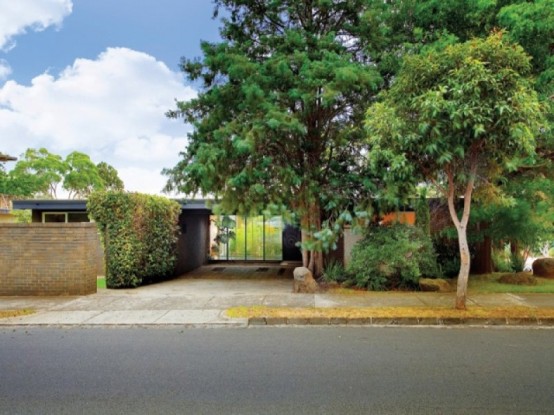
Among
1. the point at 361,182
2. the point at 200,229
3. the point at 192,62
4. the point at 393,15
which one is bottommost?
the point at 200,229

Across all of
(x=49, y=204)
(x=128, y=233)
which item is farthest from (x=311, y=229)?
(x=49, y=204)

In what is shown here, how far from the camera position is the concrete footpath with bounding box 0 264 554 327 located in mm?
7148

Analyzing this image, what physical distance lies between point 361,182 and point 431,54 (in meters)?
3.96

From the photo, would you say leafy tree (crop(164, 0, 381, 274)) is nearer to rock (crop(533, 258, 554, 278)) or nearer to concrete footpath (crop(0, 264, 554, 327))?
concrete footpath (crop(0, 264, 554, 327))

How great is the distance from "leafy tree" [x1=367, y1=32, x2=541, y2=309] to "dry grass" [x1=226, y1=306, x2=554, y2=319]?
18.8 inches

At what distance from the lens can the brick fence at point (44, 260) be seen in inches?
379

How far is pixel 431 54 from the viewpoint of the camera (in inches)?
280

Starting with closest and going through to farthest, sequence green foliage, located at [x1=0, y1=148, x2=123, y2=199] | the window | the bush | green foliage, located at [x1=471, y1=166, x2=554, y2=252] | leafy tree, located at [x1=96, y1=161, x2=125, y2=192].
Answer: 1. the bush
2. green foliage, located at [x1=471, y1=166, x2=554, y2=252]
3. the window
4. green foliage, located at [x1=0, y1=148, x2=123, y2=199]
5. leafy tree, located at [x1=96, y1=161, x2=125, y2=192]

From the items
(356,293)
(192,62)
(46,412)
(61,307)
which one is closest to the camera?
(46,412)

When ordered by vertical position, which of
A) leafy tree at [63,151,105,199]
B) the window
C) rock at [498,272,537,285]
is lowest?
rock at [498,272,537,285]

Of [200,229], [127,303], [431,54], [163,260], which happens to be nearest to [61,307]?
[127,303]

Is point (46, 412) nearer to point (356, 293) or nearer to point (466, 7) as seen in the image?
point (356, 293)

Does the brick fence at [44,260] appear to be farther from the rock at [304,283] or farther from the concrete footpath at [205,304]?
the rock at [304,283]

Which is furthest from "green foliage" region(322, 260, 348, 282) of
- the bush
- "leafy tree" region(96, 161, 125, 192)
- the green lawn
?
"leafy tree" region(96, 161, 125, 192)
